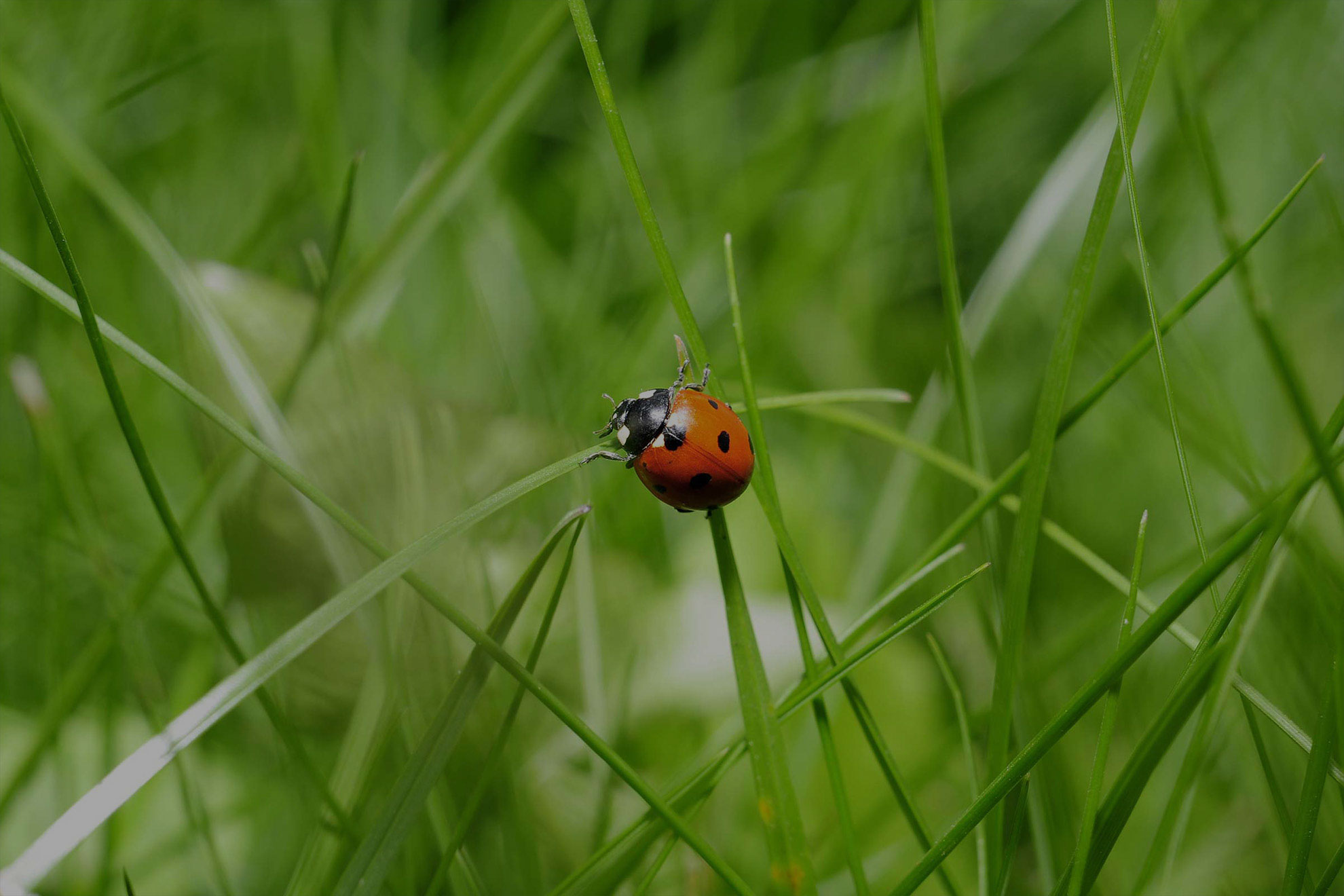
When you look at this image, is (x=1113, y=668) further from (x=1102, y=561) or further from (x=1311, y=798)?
(x=1102, y=561)

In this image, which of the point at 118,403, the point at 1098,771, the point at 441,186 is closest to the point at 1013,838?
the point at 1098,771

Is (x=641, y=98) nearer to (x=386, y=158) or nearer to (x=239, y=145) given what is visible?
(x=386, y=158)

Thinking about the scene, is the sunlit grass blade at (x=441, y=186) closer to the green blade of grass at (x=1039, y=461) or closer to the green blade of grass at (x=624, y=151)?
the green blade of grass at (x=624, y=151)

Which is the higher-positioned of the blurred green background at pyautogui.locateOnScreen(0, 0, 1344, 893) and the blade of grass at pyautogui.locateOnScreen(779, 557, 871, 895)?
the blurred green background at pyautogui.locateOnScreen(0, 0, 1344, 893)

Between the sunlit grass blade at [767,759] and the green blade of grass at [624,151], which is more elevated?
the green blade of grass at [624,151]

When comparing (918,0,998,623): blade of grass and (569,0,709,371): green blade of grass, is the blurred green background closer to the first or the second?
(918,0,998,623): blade of grass

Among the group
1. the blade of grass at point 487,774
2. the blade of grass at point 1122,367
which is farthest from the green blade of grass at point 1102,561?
the blade of grass at point 487,774

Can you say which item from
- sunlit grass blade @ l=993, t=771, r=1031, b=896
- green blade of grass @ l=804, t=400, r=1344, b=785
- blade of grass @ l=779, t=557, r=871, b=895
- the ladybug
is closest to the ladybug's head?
the ladybug
